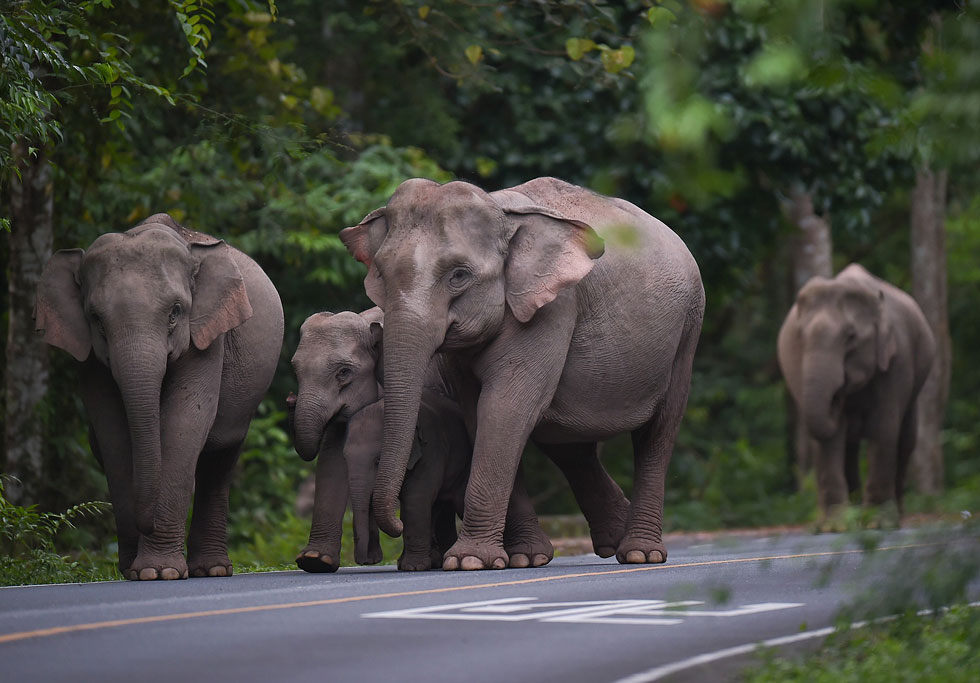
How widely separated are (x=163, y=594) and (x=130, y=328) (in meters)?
2.13

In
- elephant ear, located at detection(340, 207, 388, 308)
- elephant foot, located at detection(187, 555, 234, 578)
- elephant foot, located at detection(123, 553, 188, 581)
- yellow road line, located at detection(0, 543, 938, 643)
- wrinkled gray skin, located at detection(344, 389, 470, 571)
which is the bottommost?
elephant foot, located at detection(187, 555, 234, 578)

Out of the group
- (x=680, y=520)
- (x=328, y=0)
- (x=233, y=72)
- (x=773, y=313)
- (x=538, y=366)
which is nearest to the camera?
(x=538, y=366)

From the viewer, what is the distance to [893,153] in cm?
2209

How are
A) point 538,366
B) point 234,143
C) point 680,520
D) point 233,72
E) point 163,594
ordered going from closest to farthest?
1. point 163,594
2. point 538,366
3. point 234,143
4. point 233,72
5. point 680,520

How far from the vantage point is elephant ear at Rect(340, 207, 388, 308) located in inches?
484

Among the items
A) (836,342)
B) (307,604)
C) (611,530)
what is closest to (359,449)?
(611,530)

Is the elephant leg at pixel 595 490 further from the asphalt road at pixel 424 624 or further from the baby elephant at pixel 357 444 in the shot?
the asphalt road at pixel 424 624

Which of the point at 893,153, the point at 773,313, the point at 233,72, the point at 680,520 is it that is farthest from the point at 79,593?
the point at 773,313

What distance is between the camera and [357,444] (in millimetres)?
12562

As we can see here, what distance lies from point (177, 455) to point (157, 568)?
2.44 feet

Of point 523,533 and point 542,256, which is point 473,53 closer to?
point 542,256

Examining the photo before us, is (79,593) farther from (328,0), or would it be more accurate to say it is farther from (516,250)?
(328,0)

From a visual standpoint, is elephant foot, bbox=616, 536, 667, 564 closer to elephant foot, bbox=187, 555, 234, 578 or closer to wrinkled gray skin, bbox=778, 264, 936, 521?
elephant foot, bbox=187, 555, 234, 578

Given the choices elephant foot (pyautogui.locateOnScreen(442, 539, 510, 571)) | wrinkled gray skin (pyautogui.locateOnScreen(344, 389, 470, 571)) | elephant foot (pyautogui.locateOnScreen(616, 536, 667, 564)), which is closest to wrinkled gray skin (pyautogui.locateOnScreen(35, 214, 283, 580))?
wrinkled gray skin (pyautogui.locateOnScreen(344, 389, 470, 571))
